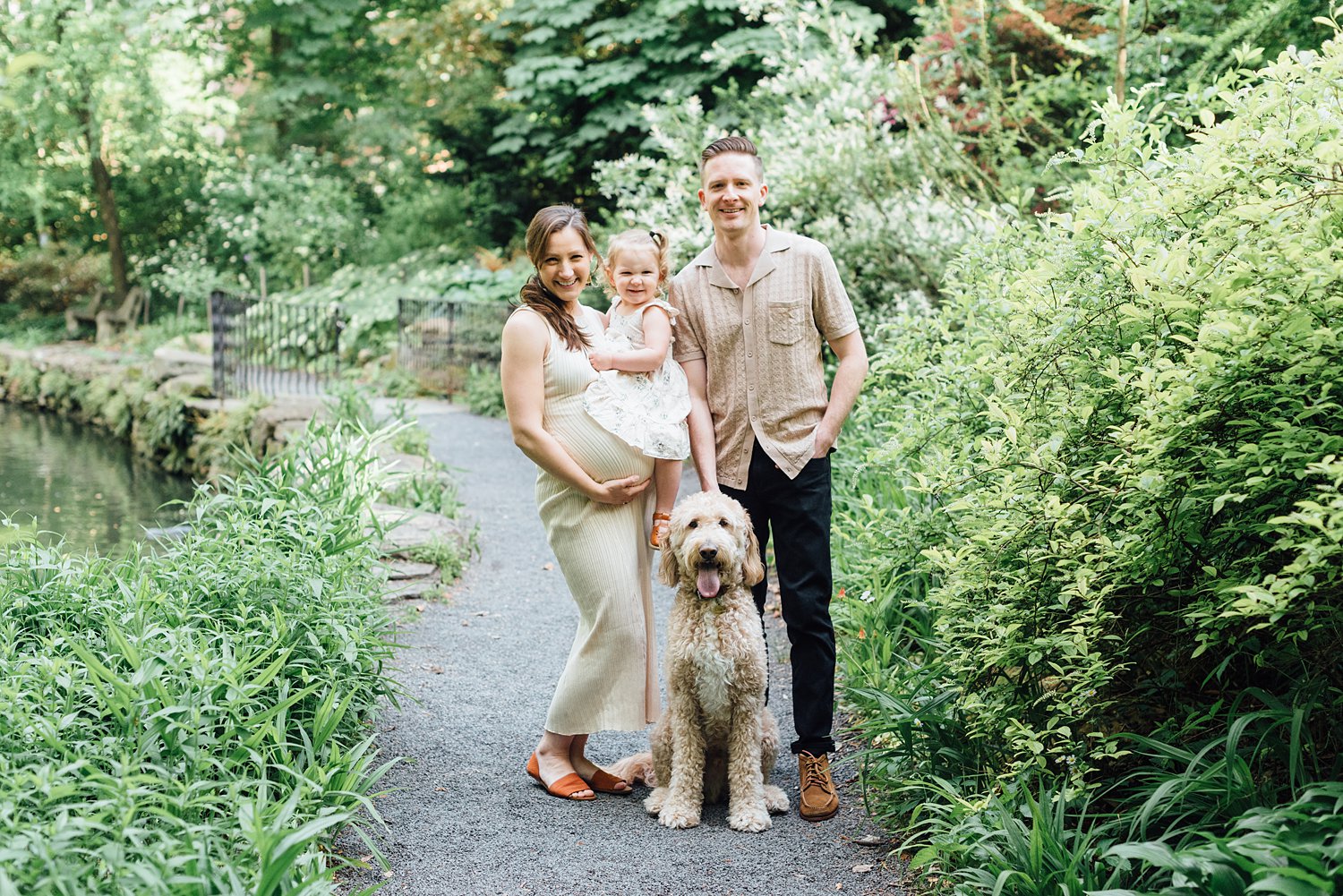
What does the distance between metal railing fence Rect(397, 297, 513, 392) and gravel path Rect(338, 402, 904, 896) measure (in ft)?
27.2

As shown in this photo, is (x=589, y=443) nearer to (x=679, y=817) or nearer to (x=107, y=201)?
(x=679, y=817)

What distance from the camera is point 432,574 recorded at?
6516 millimetres

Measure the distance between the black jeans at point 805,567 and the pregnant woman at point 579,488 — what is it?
42 cm

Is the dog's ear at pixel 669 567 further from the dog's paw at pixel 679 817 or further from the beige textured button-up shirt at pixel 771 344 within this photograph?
the dog's paw at pixel 679 817

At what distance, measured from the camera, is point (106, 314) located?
20000 millimetres

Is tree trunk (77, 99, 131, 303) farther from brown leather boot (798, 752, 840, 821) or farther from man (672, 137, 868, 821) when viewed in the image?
brown leather boot (798, 752, 840, 821)

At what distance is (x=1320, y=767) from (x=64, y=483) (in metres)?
11.3

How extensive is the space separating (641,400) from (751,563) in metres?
0.68

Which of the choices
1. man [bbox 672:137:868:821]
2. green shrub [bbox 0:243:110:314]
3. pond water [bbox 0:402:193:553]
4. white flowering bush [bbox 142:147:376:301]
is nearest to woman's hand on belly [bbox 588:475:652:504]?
man [bbox 672:137:868:821]

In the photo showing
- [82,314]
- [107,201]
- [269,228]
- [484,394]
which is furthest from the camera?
[82,314]

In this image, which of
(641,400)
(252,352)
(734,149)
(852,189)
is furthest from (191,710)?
(252,352)

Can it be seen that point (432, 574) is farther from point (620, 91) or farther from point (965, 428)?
point (620, 91)

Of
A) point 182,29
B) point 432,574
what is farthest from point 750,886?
point 182,29

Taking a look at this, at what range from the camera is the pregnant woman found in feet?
12.1
